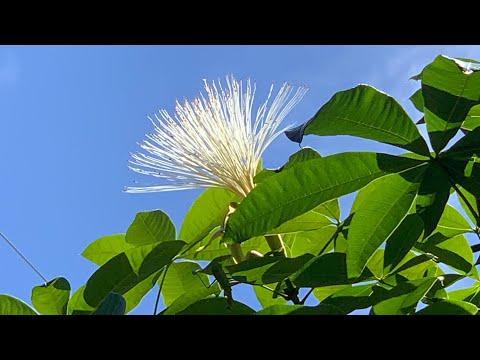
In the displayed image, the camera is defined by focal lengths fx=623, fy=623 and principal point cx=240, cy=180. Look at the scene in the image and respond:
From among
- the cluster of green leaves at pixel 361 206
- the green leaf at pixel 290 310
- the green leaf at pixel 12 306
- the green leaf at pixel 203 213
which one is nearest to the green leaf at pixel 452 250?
the cluster of green leaves at pixel 361 206

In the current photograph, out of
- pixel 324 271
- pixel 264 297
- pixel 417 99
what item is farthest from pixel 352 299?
pixel 417 99

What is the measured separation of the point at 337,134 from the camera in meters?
0.99

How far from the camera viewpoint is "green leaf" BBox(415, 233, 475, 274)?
1347 mm

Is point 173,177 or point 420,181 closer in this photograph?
point 420,181

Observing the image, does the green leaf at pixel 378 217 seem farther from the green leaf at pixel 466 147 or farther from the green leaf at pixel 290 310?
the green leaf at pixel 290 310

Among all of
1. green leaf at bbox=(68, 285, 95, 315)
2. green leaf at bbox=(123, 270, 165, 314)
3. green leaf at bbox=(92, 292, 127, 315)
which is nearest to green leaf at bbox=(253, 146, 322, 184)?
green leaf at bbox=(123, 270, 165, 314)

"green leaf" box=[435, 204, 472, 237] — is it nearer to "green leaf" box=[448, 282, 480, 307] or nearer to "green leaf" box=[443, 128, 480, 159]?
"green leaf" box=[448, 282, 480, 307]

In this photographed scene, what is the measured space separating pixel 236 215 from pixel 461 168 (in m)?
0.38

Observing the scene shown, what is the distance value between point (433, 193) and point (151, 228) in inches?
24.3

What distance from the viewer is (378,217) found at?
1036 mm

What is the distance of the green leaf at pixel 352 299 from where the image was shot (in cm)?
107
